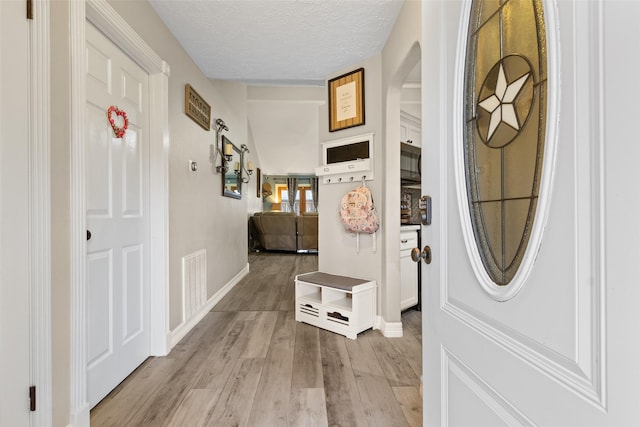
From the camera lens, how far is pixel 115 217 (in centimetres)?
156

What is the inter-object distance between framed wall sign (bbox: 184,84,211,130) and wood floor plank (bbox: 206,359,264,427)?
196cm

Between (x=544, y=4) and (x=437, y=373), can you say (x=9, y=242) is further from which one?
(x=544, y=4)

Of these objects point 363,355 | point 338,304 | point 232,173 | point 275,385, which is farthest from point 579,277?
point 232,173

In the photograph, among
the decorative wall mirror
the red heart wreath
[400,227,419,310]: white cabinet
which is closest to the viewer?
the red heart wreath

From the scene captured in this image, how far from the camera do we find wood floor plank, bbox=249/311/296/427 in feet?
4.37

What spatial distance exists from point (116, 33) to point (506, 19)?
1.82 meters

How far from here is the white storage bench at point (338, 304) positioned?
2.18m

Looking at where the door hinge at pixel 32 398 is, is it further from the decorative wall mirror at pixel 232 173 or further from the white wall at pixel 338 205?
the decorative wall mirror at pixel 232 173

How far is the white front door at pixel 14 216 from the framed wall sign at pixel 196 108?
1.31m

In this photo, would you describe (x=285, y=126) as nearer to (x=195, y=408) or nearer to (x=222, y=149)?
(x=222, y=149)

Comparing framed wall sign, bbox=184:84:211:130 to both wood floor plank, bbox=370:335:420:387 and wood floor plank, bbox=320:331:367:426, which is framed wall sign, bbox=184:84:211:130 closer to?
wood floor plank, bbox=320:331:367:426

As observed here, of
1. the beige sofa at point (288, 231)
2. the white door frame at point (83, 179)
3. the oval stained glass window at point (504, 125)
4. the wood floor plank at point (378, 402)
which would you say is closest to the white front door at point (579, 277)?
the oval stained glass window at point (504, 125)

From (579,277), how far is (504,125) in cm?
34

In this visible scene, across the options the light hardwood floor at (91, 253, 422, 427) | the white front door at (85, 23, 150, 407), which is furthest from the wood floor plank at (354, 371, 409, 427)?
the white front door at (85, 23, 150, 407)
